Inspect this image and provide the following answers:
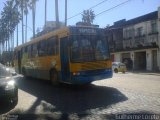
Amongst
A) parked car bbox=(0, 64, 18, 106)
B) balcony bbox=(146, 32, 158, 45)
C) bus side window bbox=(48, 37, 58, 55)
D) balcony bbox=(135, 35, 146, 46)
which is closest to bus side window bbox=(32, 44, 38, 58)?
bus side window bbox=(48, 37, 58, 55)

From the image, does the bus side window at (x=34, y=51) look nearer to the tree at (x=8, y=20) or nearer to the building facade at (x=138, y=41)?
the building facade at (x=138, y=41)

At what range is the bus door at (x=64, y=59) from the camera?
1633 cm

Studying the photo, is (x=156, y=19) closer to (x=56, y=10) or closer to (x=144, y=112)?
(x=56, y=10)

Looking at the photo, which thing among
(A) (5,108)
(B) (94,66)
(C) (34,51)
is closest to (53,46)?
(B) (94,66)

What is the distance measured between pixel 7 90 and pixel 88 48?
584cm

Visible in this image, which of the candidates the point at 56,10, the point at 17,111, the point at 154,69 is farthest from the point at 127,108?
the point at 154,69

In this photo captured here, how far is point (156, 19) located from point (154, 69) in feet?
23.4

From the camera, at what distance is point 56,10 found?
3750 cm

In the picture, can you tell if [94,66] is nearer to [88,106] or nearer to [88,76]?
[88,76]

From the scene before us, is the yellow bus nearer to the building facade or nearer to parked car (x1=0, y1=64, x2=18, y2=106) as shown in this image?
parked car (x1=0, y1=64, x2=18, y2=106)

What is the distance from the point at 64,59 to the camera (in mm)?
16656

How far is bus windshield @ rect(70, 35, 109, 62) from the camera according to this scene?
52.2 feet

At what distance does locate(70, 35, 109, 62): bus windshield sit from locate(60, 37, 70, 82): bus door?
1.80 ft

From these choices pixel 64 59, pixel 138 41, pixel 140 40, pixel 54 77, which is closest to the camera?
pixel 64 59
